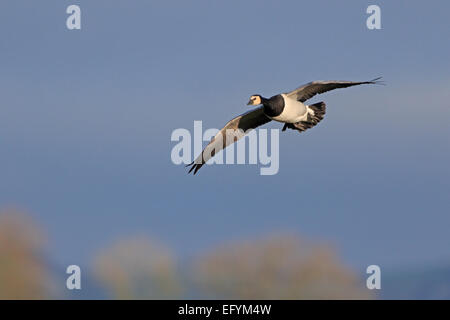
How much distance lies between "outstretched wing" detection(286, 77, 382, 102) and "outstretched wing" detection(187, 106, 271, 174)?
961mm

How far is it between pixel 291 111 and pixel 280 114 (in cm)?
22

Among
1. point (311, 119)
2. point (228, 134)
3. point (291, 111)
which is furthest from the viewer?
point (228, 134)

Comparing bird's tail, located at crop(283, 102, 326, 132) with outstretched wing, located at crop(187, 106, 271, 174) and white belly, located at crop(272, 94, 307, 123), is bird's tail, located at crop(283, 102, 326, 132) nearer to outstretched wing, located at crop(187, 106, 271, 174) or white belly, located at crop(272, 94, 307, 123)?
white belly, located at crop(272, 94, 307, 123)

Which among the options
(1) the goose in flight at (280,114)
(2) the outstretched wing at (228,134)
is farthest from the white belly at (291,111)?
(2) the outstretched wing at (228,134)

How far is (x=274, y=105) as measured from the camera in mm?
14867

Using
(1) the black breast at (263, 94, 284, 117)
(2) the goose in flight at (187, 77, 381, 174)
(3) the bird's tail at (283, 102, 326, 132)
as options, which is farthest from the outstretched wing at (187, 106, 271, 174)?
(1) the black breast at (263, 94, 284, 117)

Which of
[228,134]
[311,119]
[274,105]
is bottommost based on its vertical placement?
[228,134]

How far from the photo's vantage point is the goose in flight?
49.0 feet

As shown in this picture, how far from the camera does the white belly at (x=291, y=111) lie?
1505cm

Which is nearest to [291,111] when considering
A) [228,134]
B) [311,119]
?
[311,119]

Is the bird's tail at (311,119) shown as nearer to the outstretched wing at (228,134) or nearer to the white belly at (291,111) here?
the white belly at (291,111)

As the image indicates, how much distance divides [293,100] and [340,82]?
1011mm

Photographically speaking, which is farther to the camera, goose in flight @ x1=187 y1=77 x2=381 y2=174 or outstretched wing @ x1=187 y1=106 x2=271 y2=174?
outstretched wing @ x1=187 y1=106 x2=271 y2=174

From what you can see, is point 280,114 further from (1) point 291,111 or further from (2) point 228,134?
(2) point 228,134
